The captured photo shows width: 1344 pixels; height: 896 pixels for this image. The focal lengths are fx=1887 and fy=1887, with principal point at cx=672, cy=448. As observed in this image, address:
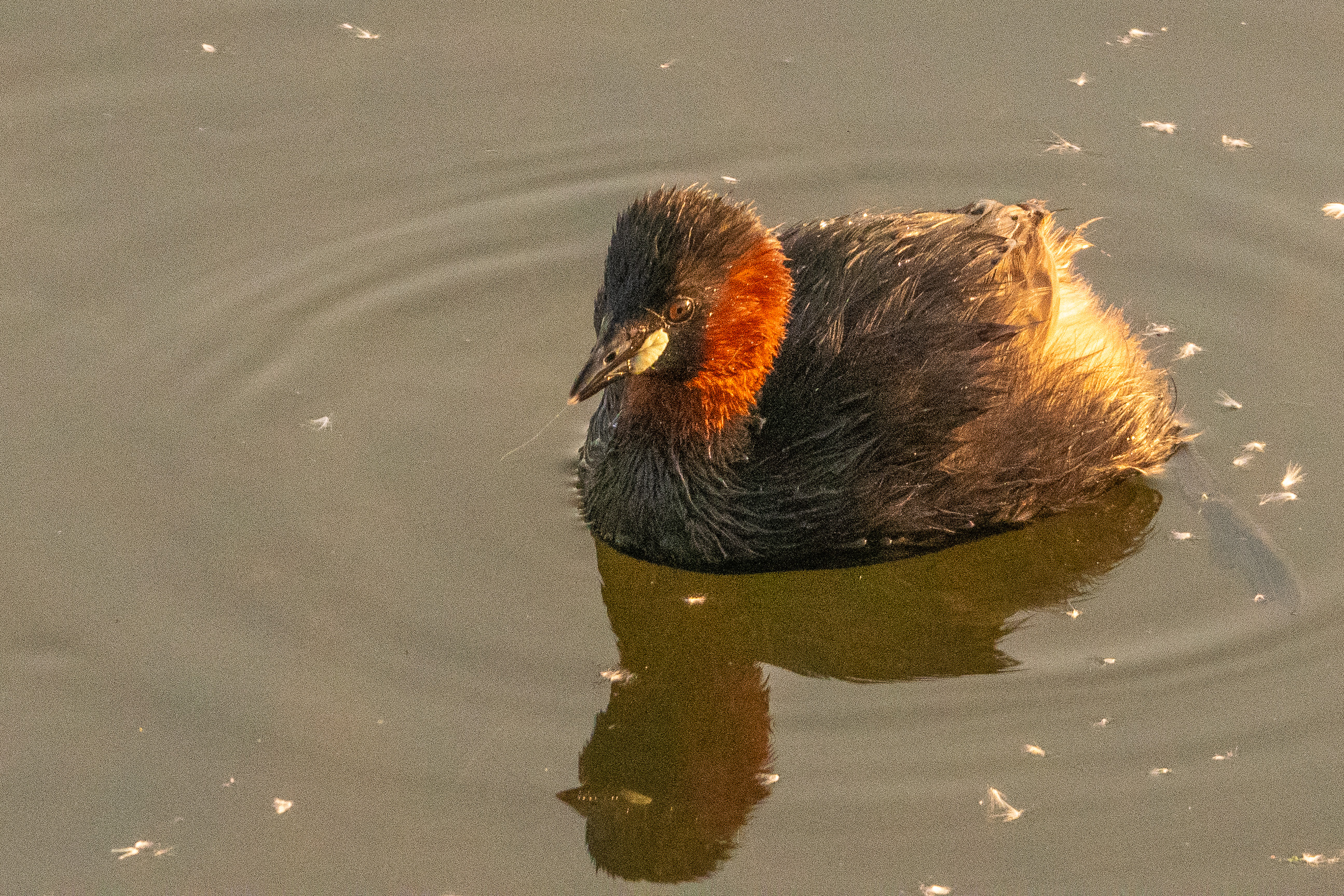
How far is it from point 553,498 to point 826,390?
3.72 feet

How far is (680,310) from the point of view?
6.23m

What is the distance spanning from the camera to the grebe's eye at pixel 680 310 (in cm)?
622

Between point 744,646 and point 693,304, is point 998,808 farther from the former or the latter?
point 693,304

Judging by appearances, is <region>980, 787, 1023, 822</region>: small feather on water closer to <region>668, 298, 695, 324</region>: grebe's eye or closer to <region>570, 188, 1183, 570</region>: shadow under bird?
<region>570, 188, 1183, 570</region>: shadow under bird

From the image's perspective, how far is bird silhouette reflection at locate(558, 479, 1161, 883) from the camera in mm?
5684

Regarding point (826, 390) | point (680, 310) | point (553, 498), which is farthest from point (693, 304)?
point (553, 498)

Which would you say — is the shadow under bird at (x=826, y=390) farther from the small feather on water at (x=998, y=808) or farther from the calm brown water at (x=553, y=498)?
the small feather on water at (x=998, y=808)

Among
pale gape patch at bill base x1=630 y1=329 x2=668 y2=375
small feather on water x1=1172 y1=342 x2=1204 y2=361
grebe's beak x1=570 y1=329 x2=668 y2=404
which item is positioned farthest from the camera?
small feather on water x1=1172 y1=342 x2=1204 y2=361

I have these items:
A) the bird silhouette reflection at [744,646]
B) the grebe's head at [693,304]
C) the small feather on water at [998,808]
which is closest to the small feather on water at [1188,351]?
the bird silhouette reflection at [744,646]

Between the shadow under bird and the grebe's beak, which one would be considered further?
the shadow under bird

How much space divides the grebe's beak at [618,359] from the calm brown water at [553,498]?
2.53 ft

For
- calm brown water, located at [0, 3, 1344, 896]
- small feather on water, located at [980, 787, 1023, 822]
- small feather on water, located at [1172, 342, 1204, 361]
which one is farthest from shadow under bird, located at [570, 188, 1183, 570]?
small feather on water, located at [980, 787, 1023, 822]

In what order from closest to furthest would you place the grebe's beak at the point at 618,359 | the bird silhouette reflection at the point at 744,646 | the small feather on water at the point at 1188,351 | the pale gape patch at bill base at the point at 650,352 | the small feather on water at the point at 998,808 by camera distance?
the small feather on water at the point at 998,808, the bird silhouette reflection at the point at 744,646, the grebe's beak at the point at 618,359, the pale gape patch at bill base at the point at 650,352, the small feather on water at the point at 1188,351

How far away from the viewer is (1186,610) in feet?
20.8
